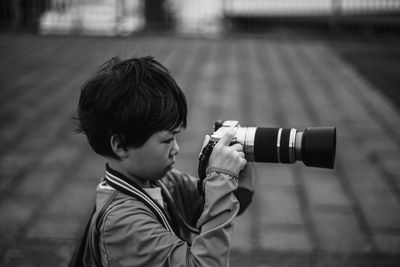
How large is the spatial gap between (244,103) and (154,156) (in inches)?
130

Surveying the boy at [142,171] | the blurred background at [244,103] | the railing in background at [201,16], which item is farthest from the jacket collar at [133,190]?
the railing in background at [201,16]

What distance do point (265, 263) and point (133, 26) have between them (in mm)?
7124

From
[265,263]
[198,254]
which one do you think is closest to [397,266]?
[265,263]

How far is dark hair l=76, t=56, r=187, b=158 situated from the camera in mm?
1497

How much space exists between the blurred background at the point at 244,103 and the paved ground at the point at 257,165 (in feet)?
0.03

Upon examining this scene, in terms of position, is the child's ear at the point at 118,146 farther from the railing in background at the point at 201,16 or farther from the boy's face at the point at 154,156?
the railing in background at the point at 201,16

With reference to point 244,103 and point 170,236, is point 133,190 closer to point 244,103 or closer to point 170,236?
point 170,236

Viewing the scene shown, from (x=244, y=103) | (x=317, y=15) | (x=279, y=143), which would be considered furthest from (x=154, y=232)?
(x=317, y=15)

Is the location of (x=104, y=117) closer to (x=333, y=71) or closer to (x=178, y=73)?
(x=178, y=73)

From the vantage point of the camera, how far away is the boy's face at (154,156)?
5.06 ft

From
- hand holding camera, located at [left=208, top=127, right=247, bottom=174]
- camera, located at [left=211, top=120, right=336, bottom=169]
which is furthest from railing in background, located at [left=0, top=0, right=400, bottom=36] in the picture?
hand holding camera, located at [left=208, top=127, right=247, bottom=174]

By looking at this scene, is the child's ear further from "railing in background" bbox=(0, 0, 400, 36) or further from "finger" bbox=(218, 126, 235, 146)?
"railing in background" bbox=(0, 0, 400, 36)

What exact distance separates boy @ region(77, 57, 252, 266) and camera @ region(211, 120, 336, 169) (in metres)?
0.09

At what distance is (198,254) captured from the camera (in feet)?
4.54
